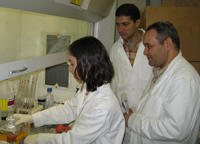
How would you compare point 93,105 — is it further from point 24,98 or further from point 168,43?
point 24,98

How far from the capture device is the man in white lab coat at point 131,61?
1.59 meters

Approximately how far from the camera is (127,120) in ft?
3.69

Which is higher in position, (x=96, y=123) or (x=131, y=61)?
(x=131, y=61)

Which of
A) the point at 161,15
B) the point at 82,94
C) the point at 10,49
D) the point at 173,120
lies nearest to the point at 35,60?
the point at 10,49

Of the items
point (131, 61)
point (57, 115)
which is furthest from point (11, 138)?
point (131, 61)

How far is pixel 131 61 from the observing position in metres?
1.65

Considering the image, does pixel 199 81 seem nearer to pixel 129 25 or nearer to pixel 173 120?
pixel 173 120

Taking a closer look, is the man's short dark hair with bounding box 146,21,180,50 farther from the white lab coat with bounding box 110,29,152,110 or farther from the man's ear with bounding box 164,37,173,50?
the white lab coat with bounding box 110,29,152,110

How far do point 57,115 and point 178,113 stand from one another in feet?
2.42

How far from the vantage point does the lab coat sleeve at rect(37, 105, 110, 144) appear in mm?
810

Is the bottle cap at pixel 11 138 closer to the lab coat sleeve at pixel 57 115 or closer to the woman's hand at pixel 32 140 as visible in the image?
the woman's hand at pixel 32 140

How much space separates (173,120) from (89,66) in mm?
506

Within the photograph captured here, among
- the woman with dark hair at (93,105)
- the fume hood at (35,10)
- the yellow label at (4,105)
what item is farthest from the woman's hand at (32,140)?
the yellow label at (4,105)

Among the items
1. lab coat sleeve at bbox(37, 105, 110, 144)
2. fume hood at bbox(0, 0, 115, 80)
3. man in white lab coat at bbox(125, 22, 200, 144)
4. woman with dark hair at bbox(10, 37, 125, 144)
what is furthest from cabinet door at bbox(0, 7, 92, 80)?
man in white lab coat at bbox(125, 22, 200, 144)
